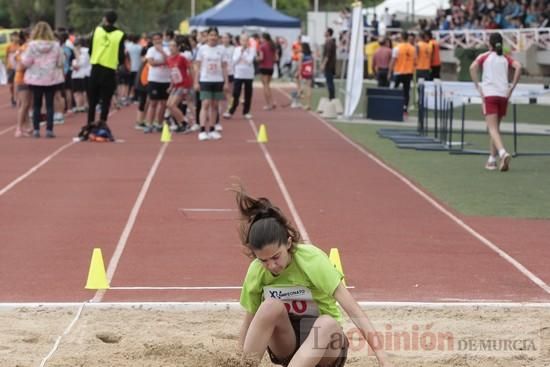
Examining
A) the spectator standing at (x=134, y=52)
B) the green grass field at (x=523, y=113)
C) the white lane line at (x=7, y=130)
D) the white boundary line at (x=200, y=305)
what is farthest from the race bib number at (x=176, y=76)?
the white boundary line at (x=200, y=305)

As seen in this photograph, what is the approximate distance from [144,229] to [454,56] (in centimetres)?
2697

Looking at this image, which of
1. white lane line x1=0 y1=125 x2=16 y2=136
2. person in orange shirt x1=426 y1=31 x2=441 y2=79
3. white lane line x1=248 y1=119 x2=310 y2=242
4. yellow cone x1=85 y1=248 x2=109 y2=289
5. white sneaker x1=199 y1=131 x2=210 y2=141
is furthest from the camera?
person in orange shirt x1=426 y1=31 x2=441 y2=79

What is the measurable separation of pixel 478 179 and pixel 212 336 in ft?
29.2

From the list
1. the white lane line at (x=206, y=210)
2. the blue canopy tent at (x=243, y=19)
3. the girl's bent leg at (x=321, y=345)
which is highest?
the blue canopy tent at (x=243, y=19)

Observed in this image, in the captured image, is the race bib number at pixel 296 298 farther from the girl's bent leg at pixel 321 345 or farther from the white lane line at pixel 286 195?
the white lane line at pixel 286 195

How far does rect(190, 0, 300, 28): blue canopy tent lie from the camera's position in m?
47.8

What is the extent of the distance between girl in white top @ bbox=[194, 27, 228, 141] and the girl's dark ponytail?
14930mm

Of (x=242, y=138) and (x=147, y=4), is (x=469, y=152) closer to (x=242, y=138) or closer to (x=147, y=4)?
(x=242, y=138)

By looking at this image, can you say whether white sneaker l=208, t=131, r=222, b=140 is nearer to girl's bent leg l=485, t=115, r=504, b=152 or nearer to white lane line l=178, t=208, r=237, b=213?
girl's bent leg l=485, t=115, r=504, b=152

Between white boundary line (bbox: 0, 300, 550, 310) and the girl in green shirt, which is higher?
the girl in green shirt

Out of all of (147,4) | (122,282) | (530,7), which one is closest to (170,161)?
(122,282)

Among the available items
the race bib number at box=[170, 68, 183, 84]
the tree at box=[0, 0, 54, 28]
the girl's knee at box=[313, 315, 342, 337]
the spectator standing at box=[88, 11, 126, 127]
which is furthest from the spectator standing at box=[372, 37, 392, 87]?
the tree at box=[0, 0, 54, 28]

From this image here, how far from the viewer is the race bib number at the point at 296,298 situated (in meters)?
5.91

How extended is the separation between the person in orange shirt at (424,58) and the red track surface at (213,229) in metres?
10.9
